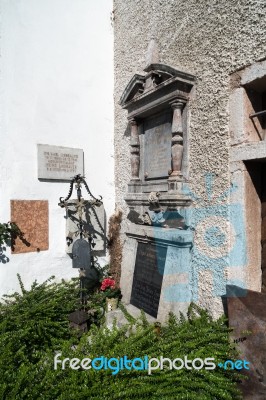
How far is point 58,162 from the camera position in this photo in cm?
389

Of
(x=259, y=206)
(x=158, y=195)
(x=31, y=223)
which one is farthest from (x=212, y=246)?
(x=31, y=223)

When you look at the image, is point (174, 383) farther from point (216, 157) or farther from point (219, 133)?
point (219, 133)

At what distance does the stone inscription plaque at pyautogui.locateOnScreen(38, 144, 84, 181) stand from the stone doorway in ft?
8.51

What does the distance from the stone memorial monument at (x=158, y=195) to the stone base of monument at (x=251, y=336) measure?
723 mm

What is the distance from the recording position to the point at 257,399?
1.96 m

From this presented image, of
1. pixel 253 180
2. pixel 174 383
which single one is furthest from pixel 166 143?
pixel 174 383

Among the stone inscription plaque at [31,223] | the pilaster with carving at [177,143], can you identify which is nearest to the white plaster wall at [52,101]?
the stone inscription plaque at [31,223]

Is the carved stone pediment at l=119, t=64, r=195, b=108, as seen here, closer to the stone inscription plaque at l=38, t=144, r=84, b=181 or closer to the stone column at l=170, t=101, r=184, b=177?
the stone column at l=170, t=101, r=184, b=177

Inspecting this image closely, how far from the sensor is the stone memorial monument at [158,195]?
2816 millimetres

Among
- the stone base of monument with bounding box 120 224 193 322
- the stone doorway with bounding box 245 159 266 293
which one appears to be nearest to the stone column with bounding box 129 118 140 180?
the stone base of monument with bounding box 120 224 193 322

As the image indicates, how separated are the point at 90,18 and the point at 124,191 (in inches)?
112

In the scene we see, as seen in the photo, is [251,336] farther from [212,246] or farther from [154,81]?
[154,81]

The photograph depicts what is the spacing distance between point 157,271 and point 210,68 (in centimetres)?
221

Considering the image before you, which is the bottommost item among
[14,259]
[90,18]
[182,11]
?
[14,259]
